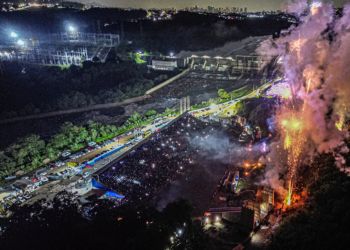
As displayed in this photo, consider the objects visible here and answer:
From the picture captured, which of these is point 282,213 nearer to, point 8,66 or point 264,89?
point 264,89

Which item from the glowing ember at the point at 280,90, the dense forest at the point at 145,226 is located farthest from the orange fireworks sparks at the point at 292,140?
the glowing ember at the point at 280,90

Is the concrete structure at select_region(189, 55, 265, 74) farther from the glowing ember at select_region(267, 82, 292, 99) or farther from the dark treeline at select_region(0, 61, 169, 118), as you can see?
the glowing ember at select_region(267, 82, 292, 99)

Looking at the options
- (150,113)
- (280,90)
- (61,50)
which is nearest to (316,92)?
(280,90)

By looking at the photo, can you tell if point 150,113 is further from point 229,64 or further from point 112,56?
point 112,56

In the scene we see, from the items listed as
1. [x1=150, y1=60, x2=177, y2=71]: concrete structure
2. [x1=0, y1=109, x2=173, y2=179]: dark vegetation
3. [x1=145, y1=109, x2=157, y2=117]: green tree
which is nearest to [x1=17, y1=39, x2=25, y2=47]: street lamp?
[x1=150, y1=60, x2=177, y2=71]: concrete structure

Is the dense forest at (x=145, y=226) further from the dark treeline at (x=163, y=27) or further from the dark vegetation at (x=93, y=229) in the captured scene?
the dark treeline at (x=163, y=27)
